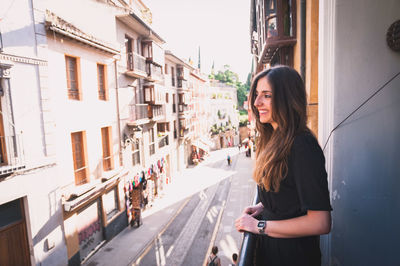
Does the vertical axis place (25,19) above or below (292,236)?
above

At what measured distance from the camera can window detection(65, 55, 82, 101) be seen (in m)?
10.4

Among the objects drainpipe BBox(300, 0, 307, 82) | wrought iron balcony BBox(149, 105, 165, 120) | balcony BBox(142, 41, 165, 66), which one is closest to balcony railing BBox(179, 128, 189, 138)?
wrought iron balcony BBox(149, 105, 165, 120)

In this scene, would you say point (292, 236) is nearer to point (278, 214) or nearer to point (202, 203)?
point (278, 214)

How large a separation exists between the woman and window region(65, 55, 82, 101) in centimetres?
1068

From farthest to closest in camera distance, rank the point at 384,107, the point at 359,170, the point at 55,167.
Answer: the point at 55,167
the point at 359,170
the point at 384,107

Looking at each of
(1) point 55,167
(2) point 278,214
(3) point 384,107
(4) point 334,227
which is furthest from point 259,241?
(1) point 55,167

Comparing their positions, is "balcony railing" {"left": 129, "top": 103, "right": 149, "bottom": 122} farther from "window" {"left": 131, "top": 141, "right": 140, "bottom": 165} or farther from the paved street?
the paved street

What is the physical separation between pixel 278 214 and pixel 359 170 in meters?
1.19

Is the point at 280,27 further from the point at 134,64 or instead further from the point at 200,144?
the point at 200,144

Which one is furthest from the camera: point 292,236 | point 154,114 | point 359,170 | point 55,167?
point 154,114

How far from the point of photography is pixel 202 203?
1880 centimetres

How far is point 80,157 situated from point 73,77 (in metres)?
3.57

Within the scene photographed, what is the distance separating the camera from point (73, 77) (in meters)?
10.7

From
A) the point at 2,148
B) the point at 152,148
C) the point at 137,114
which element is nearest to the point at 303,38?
the point at 2,148
